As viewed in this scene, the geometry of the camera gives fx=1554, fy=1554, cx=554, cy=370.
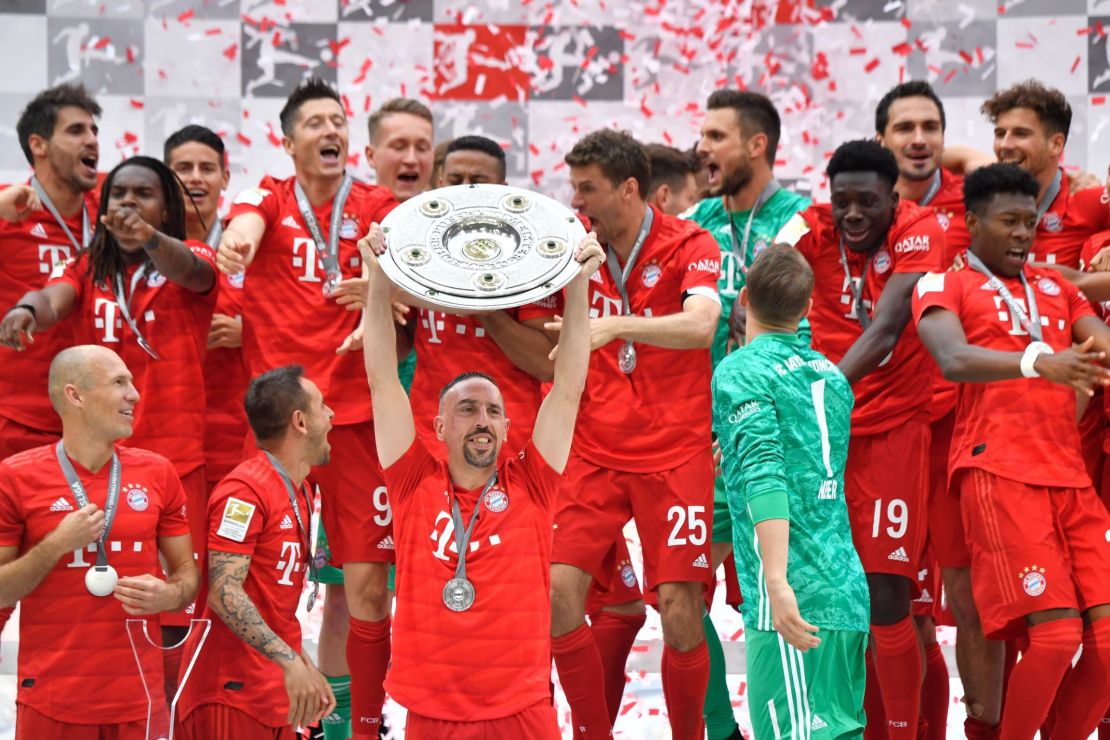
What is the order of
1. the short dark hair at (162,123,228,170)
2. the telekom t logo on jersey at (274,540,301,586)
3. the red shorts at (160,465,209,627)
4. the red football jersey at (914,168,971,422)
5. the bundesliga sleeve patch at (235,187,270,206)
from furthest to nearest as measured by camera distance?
the short dark hair at (162,123,228,170) < the red football jersey at (914,168,971,422) < the red shorts at (160,465,209,627) < the bundesliga sleeve patch at (235,187,270,206) < the telekom t logo on jersey at (274,540,301,586)

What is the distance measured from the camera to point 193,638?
5.00 meters

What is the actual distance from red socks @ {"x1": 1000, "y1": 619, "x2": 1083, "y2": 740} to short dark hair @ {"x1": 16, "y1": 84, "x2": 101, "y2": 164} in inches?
179

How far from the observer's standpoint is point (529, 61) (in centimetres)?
938

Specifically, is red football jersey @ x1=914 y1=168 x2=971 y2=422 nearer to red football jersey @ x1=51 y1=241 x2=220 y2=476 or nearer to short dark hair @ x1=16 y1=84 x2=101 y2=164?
red football jersey @ x1=51 y1=241 x2=220 y2=476

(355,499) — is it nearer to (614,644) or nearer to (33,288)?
(614,644)

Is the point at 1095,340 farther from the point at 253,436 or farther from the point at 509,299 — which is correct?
the point at 253,436

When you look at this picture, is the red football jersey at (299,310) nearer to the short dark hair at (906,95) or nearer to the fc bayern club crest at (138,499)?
the fc bayern club crest at (138,499)

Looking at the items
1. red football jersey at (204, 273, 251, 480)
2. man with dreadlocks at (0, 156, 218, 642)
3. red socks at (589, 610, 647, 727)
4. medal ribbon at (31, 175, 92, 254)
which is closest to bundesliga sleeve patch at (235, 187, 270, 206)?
man with dreadlocks at (0, 156, 218, 642)

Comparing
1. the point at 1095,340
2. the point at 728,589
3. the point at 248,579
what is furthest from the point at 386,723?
the point at 1095,340

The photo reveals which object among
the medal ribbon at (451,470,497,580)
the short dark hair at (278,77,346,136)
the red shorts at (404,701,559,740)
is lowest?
the red shorts at (404,701,559,740)

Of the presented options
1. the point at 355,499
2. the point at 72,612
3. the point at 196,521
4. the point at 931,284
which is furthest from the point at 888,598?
the point at 72,612

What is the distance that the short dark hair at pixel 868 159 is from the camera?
6141 mm

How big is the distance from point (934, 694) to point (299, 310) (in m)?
3.02

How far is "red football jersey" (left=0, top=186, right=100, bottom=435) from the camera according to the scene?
6.46 meters
